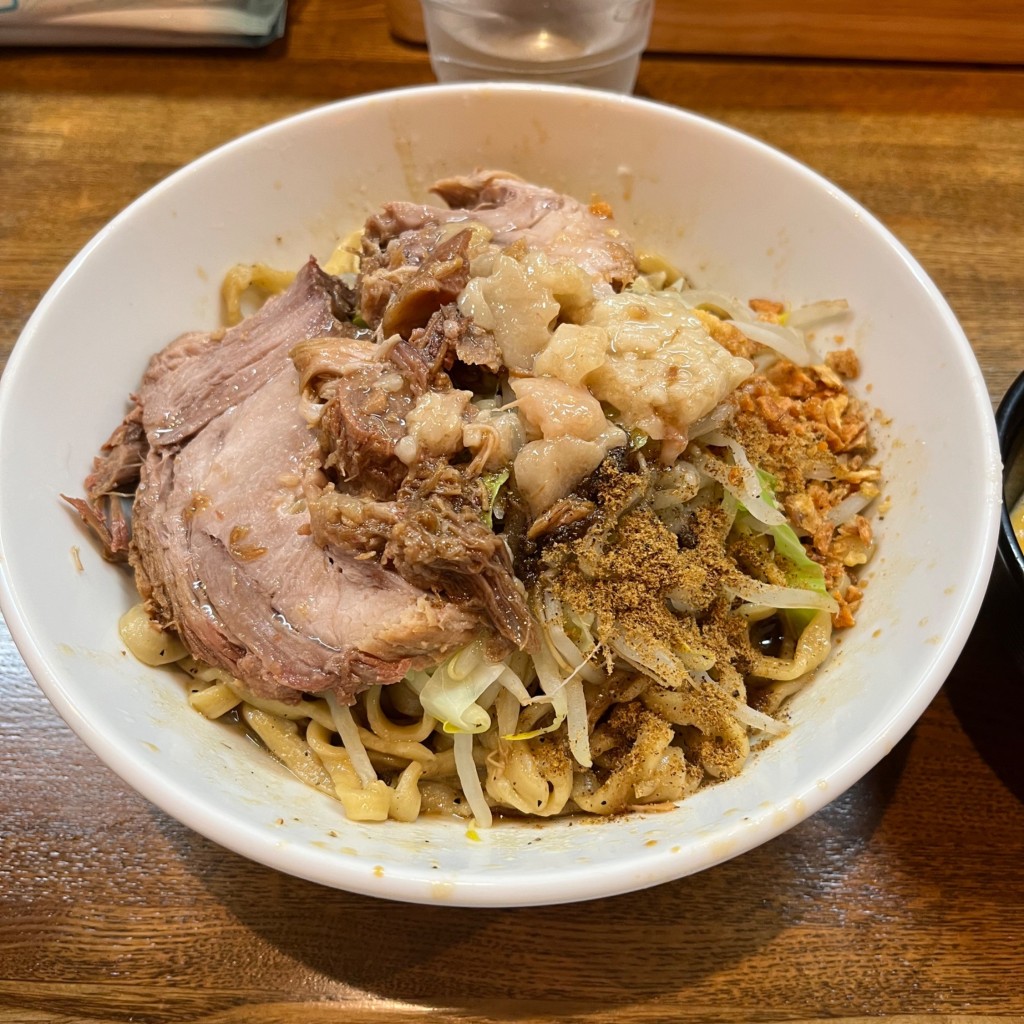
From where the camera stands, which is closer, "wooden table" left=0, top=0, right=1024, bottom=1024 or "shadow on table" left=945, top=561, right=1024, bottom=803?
"wooden table" left=0, top=0, right=1024, bottom=1024

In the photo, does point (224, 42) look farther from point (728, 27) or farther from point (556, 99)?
point (728, 27)

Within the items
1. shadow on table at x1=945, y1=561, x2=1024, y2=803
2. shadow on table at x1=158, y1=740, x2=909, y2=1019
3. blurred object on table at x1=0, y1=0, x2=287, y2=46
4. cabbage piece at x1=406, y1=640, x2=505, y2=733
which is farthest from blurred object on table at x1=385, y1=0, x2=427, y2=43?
shadow on table at x1=158, y1=740, x2=909, y2=1019

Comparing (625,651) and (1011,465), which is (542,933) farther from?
(1011,465)

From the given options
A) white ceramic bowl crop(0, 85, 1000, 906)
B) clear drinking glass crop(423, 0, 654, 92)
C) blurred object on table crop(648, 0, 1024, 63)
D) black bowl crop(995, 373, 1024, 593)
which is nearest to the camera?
white ceramic bowl crop(0, 85, 1000, 906)

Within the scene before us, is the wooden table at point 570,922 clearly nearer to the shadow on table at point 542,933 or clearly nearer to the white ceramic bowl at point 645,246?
the shadow on table at point 542,933

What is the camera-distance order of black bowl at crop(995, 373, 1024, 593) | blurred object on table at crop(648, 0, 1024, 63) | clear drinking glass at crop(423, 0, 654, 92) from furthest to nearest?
blurred object on table at crop(648, 0, 1024, 63), clear drinking glass at crop(423, 0, 654, 92), black bowl at crop(995, 373, 1024, 593)

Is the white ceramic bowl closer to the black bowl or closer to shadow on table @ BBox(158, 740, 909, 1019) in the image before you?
the black bowl
